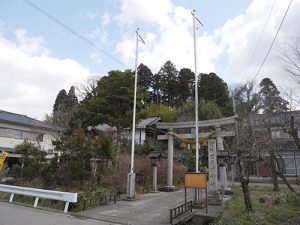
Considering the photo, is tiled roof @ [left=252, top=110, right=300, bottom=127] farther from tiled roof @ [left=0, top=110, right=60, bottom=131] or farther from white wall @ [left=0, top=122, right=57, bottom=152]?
tiled roof @ [left=0, top=110, right=60, bottom=131]

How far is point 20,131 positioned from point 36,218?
79.0 feet

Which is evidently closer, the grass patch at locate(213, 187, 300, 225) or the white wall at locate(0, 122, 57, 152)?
the grass patch at locate(213, 187, 300, 225)

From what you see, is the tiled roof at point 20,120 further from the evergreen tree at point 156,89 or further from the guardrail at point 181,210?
the guardrail at point 181,210

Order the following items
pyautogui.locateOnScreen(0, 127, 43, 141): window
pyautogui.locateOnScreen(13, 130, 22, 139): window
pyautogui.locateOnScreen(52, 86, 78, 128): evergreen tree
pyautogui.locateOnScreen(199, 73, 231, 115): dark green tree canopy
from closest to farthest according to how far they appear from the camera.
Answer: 1. pyautogui.locateOnScreen(0, 127, 43, 141): window
2. pyautogui.locateOnScreen(13, 130, 22, 139): window
3. pyautogui.locateOnScreen(52, 86, 78, 128): evergreen tree
4. pyautogui.locateOnScreen(199, 73, 231, 115): dark green tree canopy

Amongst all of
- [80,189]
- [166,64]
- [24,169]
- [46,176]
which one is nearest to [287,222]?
[80,189]

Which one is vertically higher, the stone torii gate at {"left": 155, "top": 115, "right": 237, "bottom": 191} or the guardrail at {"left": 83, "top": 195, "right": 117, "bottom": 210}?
the stone torii gate at {"left": 155, "top": 115, "right": 237, "bottom": 191}

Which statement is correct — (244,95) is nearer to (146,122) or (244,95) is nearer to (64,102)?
(146,122)

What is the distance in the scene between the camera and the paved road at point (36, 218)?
370 inches

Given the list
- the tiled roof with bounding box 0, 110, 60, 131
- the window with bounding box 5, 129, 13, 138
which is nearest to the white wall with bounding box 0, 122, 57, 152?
the window with bounding box 5, 129, 13, 138

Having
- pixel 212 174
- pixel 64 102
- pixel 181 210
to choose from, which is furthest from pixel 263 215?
pixel 64 102

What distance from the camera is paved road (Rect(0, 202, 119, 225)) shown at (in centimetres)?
940

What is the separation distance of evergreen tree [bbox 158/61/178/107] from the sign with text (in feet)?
120

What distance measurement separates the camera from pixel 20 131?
103ft

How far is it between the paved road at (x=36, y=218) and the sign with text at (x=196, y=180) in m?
3.73
